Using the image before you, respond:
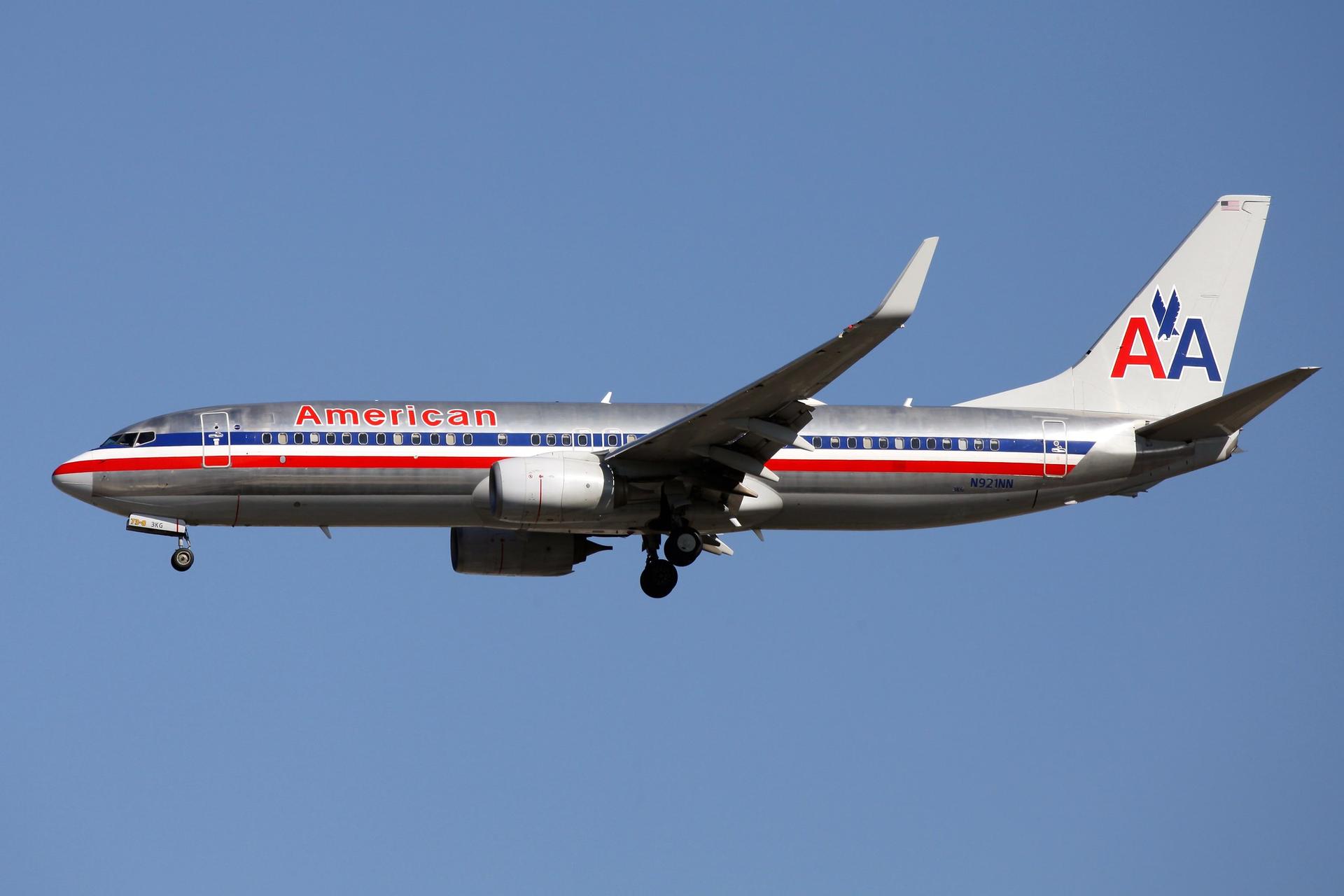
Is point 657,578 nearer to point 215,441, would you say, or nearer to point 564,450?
point 564,450

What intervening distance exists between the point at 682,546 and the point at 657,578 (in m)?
2.25

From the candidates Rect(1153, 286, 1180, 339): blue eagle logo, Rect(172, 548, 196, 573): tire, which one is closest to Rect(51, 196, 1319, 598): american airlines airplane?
Rect(172, 548, 196, 573): tire

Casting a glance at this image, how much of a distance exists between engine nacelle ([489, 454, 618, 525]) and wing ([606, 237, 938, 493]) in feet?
2.88

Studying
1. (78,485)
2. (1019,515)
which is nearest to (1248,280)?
(1019,515)

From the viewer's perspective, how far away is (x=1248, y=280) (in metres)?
46.0

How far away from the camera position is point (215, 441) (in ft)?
126

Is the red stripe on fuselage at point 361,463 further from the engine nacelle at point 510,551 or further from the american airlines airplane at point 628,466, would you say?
the engine nacelle at point 510,551

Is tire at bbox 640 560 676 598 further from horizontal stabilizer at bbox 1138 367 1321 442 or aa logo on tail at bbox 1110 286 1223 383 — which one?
aa logo on tail at bbox 1110 286 1223 383

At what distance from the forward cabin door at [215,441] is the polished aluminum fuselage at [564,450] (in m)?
0.03

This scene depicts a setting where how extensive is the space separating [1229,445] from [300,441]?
2148 cm

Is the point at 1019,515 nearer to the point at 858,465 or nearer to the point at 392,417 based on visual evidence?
the point at 858,465

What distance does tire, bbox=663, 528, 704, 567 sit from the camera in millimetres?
38625

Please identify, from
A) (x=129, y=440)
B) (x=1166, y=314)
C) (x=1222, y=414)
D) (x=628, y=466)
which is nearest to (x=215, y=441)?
(x=129, y=440)

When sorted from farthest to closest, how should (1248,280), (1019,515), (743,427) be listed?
(1248,280), (1019,515), (743,427)
